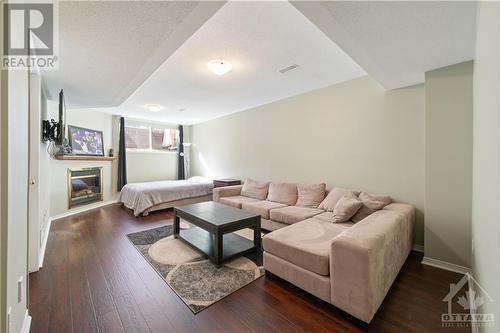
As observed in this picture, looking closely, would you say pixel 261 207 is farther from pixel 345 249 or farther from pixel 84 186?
pixel 84 186

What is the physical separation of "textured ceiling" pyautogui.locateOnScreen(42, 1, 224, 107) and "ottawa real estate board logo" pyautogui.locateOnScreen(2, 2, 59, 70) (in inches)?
2.5

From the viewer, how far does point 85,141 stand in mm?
4891

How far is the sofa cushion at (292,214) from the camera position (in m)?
2.98

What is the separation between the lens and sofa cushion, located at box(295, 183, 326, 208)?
11.3 ft

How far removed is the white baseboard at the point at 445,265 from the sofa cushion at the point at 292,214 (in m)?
1.31

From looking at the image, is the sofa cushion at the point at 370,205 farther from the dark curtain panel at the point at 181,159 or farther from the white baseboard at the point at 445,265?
the dark curtain panel at the point at 181,159

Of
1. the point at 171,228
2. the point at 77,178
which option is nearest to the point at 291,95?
the point at 171,228

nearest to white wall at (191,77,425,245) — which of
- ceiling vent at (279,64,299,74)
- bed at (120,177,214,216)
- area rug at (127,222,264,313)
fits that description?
ceiling vent at (279,64,299,74)

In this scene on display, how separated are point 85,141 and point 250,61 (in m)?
4.70

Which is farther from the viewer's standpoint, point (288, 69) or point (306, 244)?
point (288, 69)

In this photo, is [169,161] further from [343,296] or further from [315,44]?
[343,296]

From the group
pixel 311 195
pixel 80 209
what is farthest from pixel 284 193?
pixel 80 209

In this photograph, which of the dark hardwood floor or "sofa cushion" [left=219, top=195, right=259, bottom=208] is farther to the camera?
"sofa cushion" [left=219, top=195, right=259, bottom=208]

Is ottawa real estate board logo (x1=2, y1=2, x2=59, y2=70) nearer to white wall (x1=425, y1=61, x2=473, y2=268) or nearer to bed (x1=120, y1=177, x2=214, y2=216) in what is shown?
bed (x1=120, y1=177, x2=214, y2=216)
